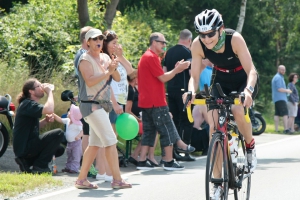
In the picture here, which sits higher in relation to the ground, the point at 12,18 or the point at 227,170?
the point at 12,18

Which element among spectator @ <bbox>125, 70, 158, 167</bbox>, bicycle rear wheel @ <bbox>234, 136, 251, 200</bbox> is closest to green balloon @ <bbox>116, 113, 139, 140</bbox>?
spectator @ <bbox>125, 70, 158, 167</bbox>

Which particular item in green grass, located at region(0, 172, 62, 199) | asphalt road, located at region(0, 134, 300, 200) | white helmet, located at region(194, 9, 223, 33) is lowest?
asphalt road, located at region(0, 134, 300, 200)

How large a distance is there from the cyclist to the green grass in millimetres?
2673

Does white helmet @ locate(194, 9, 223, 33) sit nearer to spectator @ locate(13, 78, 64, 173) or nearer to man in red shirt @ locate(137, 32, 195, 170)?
spectator @ locate(13, 78, 64, 173)

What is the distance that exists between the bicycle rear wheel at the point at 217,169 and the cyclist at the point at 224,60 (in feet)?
1.44

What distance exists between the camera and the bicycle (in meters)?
7.58

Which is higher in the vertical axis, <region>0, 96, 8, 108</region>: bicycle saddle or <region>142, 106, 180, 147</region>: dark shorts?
<region>0, 96, 8, 108</region>: bicycle saddle

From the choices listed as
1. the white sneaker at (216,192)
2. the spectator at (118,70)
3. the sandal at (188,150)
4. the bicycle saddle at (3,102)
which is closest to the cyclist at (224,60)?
the white sneaker at (216,192)

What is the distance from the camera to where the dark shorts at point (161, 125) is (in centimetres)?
1248

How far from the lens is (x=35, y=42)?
20.1 metres

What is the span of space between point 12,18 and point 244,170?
14.4m

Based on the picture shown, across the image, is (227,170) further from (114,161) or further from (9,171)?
(9,171)

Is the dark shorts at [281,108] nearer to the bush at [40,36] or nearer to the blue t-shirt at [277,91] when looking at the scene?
the blue t-shirt at [277,91]

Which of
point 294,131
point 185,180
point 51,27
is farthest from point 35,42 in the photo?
point 185,180
